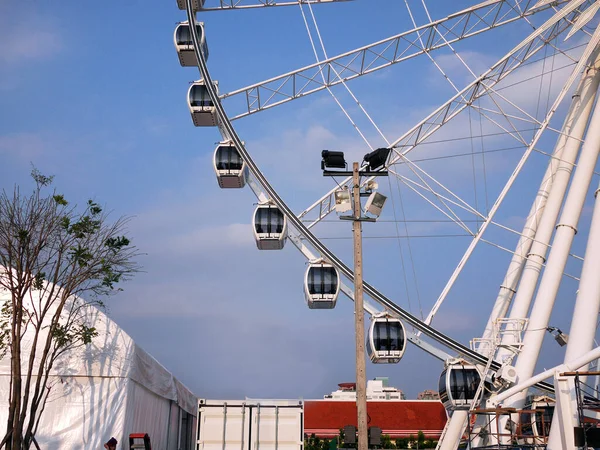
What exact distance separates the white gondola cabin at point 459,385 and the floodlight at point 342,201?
30.1 ft

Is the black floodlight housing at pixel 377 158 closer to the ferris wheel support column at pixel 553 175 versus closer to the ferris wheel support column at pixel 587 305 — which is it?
the ferris wheel support column at pixel 587 305

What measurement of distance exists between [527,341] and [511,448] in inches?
164

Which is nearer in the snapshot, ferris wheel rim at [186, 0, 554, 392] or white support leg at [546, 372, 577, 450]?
white support leg at [546, 372, 577, 450]

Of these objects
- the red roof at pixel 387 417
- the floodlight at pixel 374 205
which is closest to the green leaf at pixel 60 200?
the floodlight at pixel 374 205

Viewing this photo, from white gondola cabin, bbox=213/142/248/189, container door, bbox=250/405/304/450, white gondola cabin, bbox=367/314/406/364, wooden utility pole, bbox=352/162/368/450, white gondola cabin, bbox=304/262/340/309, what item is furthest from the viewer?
white gondola cabin, bbox=213/142/248/189

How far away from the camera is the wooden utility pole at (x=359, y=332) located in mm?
14594

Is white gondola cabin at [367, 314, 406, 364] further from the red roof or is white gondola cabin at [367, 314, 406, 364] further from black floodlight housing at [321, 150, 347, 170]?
the red roof

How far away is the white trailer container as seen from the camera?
1989 centimetres

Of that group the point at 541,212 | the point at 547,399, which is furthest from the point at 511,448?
the point at 541,212

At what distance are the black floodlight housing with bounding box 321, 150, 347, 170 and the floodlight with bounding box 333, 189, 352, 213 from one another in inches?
25.3

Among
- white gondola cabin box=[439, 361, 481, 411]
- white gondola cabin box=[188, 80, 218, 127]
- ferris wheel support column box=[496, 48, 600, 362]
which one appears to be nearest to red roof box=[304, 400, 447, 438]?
white gondola cabin box=[439, 361, 481, 411]

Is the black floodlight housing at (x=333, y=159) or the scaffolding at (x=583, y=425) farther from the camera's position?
the black floodlight housing at (x=333, y=159)

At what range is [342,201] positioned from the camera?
17766 millimetres

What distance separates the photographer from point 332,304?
22.7 metres
